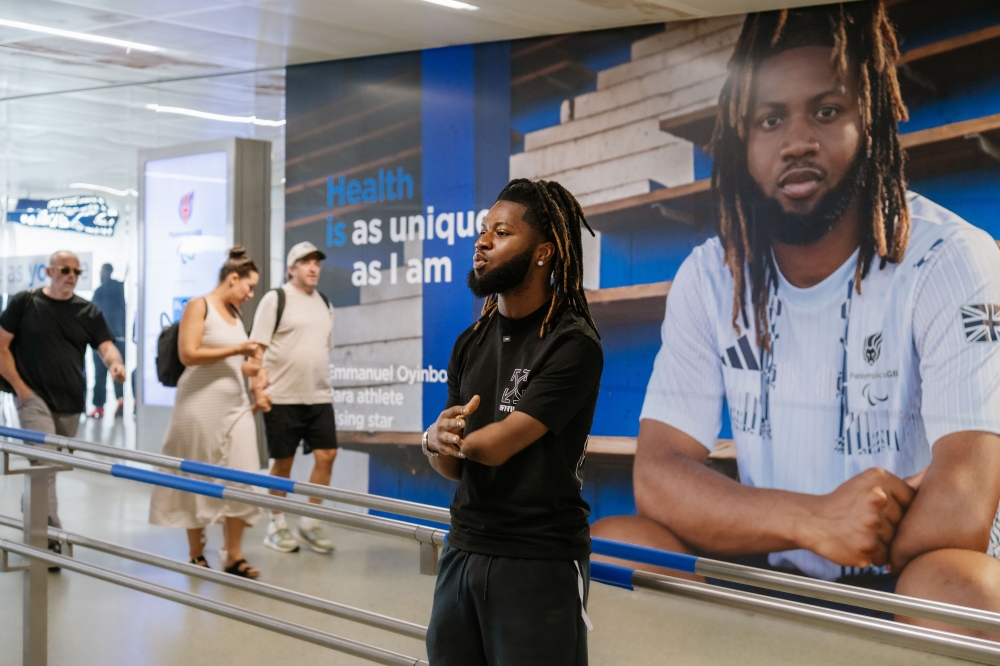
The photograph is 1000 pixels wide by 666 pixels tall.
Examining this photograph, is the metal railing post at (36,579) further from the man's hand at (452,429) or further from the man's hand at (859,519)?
the man's hand at (859,519)

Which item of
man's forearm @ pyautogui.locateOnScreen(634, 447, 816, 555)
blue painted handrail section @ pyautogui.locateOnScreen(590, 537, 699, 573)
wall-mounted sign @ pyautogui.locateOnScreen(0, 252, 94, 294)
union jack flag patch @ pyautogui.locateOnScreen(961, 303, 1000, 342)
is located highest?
wall-mounted sign @ pyautogui.locateOnScreen(0, 252, 94, 294)

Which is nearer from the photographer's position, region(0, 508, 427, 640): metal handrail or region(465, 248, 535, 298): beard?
region(465, 248, 535, 298): beard

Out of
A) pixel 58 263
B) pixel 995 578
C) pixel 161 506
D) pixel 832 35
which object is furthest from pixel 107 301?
pixel 995 578

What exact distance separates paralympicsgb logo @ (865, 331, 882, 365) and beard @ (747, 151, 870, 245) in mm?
559

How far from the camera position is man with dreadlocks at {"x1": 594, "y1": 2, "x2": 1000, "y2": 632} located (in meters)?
4.37

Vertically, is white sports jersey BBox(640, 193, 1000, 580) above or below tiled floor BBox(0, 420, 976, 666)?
above

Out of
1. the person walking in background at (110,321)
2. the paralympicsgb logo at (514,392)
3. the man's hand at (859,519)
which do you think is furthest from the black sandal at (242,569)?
the person walking in background at (110,321)

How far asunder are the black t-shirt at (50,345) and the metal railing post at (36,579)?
212cm

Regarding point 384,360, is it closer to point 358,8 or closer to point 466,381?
point 358,8

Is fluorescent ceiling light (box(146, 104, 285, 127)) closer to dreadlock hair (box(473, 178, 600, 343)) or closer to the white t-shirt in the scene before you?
the white t-shirt

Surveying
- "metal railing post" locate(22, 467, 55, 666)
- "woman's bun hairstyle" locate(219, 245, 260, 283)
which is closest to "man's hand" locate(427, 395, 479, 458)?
"metal railing post" locate(22, 467, 55, 666)

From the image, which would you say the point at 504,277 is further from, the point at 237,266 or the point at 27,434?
the point at 237,266

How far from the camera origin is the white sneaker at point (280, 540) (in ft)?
19.4

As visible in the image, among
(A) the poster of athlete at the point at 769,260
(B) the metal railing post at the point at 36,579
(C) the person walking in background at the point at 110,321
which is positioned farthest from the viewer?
(C) the person walking in background at the point at 110,321
